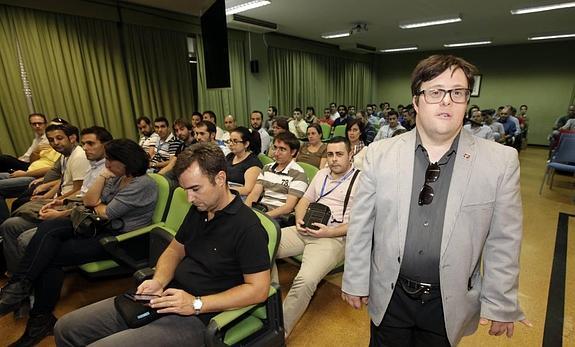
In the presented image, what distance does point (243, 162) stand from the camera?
2.97m

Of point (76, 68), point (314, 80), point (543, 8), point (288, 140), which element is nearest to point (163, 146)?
point (76, 68)

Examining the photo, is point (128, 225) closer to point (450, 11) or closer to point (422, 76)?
point (422, 76)

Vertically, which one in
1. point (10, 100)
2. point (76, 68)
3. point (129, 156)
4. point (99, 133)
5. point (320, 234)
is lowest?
point (320, 234)

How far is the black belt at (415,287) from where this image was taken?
1.05m

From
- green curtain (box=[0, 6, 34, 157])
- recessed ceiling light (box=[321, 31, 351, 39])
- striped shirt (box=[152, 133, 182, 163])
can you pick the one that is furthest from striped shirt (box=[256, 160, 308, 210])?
recessed ceiling light (box=[321, 31, 351, 39])

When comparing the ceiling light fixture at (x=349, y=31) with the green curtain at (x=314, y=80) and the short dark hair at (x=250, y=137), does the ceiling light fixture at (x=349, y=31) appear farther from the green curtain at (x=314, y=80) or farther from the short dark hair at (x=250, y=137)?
the short dark hair at (x=250, y=137)

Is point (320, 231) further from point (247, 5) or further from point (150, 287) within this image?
point (247, 5)

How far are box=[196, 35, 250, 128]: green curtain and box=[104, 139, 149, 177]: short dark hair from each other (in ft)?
15.5

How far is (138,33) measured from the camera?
5332mm

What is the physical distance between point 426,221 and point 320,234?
43.2 inches

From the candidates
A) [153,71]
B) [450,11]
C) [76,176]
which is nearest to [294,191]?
[76,176]

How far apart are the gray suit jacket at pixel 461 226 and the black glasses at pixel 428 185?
0.16ft

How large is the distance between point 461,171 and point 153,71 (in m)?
5.98

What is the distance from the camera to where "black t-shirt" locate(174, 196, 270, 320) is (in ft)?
4.17
